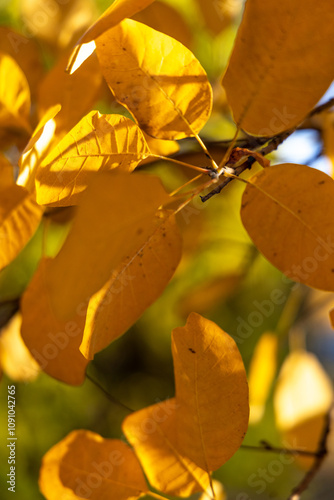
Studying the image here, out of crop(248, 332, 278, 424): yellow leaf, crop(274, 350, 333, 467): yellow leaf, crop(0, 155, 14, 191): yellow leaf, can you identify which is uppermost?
crop(0, 155, 14, 191): yellow leaf

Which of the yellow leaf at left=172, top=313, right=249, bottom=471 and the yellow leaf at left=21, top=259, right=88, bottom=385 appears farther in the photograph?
the yellow leaf at left=21, top=259, right=88, bottom=385

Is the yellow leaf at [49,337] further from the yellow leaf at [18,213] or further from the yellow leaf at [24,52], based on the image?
the yellow leaf at [24,52]

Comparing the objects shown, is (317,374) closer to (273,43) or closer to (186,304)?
(186,304)

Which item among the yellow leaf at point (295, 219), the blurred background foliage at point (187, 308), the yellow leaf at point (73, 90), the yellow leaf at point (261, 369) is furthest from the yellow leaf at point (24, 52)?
the yellow leaf at point (261, 369)

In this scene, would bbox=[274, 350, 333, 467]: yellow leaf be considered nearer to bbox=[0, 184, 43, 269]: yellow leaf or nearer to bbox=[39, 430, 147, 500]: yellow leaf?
bbox=[39, 430, 147, 500]: yellow leaf

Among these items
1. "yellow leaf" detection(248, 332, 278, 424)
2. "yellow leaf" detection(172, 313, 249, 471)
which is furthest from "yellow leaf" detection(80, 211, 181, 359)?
"yellow leaf" detection(248, 332, 278, 424)

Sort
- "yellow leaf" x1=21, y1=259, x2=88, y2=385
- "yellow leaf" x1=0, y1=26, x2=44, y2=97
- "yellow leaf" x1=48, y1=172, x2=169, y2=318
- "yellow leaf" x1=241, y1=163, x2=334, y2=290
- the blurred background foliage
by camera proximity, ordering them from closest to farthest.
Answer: "yellow leaf" x1=48, y1=172, x2=169, y2=318 < "yellow leaf" x1=241, y1=163, x2=334, y2=290 < "yellow leaf" x1=21, y1=259, x2=88, y2=385 < "yellow leaf" x1=0, y1=26, x2=44, y2=97 < the blurred background foliage

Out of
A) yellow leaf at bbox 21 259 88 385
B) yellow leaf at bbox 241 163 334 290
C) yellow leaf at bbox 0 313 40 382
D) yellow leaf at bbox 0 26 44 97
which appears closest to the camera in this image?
yellow leaf at bbox 241 163 334 290
